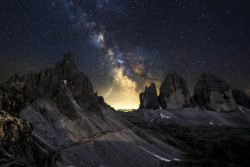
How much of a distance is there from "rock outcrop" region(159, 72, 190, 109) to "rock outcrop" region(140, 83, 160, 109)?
5610 millimetres

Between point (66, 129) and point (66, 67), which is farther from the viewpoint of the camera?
point (66, 67)

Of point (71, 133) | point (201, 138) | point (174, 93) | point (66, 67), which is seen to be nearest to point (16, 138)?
point (71, 133)

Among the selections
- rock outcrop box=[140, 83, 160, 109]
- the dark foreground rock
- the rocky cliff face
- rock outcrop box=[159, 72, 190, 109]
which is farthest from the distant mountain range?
rock outcrop box=[159, 72, 190, 109]

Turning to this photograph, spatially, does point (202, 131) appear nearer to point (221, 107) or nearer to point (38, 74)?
point (221, 107)

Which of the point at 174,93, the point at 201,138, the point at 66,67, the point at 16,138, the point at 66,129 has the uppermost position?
the point at 66,67

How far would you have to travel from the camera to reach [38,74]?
80.4 m

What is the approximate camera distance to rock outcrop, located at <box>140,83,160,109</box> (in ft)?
585

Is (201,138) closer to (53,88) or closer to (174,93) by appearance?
(174,93)

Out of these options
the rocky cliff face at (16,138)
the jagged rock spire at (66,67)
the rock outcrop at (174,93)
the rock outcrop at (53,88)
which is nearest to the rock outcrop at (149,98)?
the rock outcrop at (174,93)

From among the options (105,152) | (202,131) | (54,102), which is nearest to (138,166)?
(105,152)

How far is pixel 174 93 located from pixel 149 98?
19.1 meters

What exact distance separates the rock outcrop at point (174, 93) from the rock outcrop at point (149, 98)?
18.4 ft

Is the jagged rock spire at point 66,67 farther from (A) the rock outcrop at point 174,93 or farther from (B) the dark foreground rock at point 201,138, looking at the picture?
(A) the rock outcrop at point 174,93

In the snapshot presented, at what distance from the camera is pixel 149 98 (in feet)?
598
